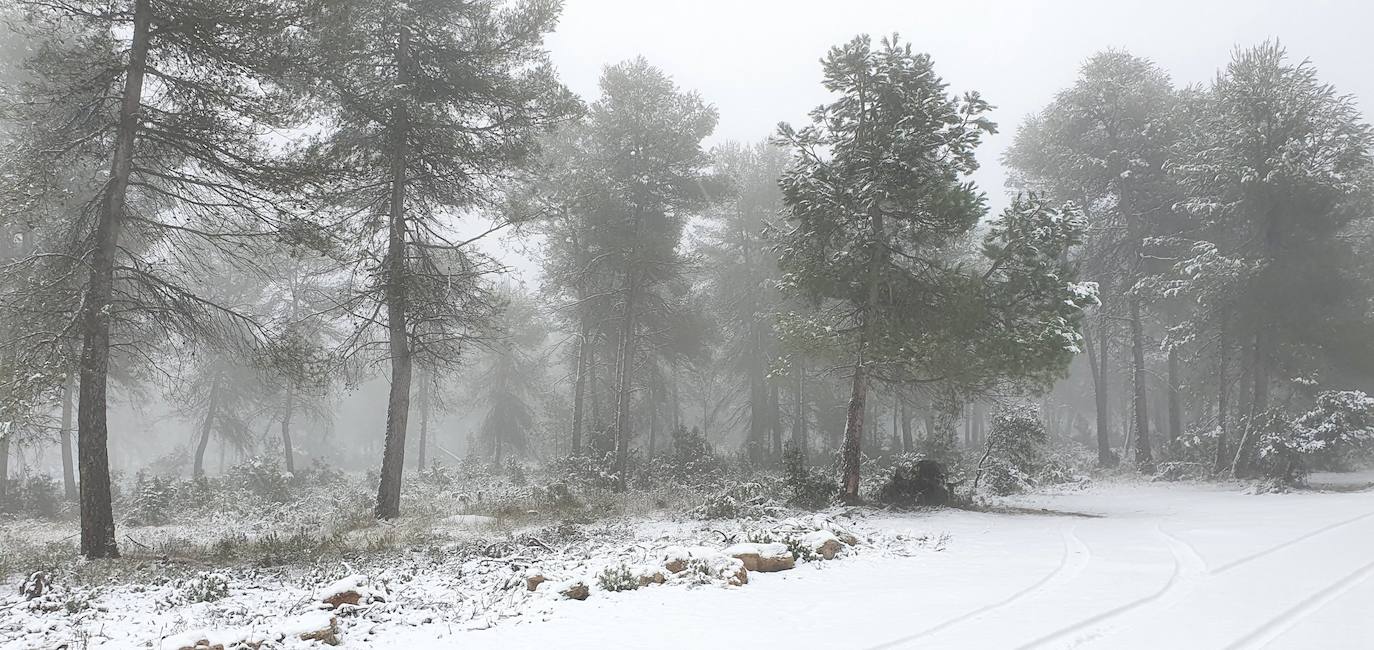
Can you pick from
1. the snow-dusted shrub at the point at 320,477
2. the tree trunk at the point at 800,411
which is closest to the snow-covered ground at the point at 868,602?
the tree trunk at the point at 800,411

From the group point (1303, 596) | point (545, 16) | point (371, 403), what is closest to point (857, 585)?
point (1303, 596)

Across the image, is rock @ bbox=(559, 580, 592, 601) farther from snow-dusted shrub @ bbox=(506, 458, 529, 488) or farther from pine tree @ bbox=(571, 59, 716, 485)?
snow-dusted shrub @ bbox=(506, 458, 529, 488)

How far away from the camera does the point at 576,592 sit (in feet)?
22.1

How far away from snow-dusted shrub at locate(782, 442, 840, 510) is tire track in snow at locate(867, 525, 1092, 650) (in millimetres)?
5020

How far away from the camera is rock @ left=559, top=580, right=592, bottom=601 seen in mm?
6742

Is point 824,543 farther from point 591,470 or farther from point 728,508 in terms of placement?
point 591,470

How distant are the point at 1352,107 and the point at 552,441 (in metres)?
32.8

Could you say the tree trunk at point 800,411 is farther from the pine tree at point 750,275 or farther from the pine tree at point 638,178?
the pine tree at point 638,178

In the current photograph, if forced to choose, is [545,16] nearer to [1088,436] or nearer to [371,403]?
[1088,436]

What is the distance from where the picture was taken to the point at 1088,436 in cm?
4278

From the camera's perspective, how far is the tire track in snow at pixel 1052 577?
17.9 feet

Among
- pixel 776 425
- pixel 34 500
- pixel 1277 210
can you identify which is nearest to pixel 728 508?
pixel 776 425

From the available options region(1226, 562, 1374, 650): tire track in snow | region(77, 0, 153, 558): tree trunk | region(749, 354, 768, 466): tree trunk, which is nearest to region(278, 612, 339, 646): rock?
region(77, 0, 153, 558): tree trunk

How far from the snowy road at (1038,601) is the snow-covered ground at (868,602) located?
26 millimetres
